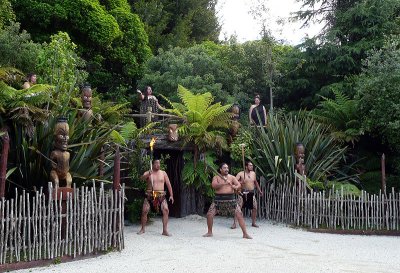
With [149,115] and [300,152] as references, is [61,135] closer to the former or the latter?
[149,115]

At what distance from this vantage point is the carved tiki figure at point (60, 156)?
8641 millimetres

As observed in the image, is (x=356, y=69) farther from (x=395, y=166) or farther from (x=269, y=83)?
(x=395, y=166)

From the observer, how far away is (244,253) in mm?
8977

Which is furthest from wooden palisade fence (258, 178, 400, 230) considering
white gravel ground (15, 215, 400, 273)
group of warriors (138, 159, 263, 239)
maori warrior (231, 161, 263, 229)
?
group of warriors (138, 159, 263, 239)

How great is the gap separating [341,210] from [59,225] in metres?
6.84

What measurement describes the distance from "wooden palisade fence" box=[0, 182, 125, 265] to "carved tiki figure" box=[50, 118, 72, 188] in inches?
16.1

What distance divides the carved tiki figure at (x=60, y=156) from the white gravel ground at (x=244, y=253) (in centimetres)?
150

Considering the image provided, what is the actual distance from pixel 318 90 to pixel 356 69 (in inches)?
61.0

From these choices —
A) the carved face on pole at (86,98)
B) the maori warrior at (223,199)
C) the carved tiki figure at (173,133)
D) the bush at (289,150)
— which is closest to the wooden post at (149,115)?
the carved tiki figure at (173,133)

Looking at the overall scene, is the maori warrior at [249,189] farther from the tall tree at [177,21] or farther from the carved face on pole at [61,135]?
the tall tree at [177,21]

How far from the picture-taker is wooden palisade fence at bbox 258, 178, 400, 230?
11.8 meters

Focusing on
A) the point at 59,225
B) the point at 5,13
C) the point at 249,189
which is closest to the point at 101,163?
the point at 59,225

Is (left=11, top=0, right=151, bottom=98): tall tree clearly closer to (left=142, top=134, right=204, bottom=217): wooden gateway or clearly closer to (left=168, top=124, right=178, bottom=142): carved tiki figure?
(left=142, top=134, right=204, bottom=217): wooden gateway

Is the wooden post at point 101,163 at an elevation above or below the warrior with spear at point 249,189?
above
